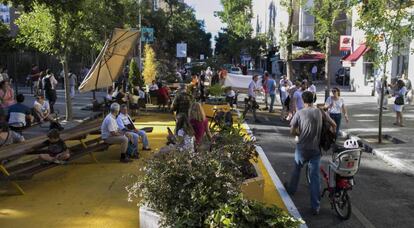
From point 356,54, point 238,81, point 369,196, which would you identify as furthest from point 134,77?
point 369,196

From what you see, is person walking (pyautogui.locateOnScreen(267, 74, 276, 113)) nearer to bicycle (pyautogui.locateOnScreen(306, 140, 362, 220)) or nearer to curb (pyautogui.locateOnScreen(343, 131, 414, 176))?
curb (pyautogui.locateOnScreen(343, 131, 414, 176))

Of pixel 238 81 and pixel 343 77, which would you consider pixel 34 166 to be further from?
pixel 343 77

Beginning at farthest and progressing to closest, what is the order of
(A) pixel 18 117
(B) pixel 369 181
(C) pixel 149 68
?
1. (C) pixel 149 68
2. (A) pixel 18 117
3. (B) pixel 369 181

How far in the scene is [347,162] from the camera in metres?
6.65

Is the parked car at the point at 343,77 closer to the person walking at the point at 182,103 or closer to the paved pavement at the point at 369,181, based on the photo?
the paved pavement at the point at 369,181

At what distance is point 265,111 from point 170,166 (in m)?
16.1

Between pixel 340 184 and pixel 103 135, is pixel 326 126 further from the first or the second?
pixel 103 135

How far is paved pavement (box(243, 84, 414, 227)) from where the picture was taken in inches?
274

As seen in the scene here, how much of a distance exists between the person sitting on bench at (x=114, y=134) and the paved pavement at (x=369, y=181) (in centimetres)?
331

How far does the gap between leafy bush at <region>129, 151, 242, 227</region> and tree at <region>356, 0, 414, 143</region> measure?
8982 millimetres

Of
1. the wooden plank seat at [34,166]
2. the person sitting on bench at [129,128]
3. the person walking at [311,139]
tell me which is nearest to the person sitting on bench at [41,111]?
the person sitting on bench at [129,128]

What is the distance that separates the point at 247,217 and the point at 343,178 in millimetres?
2983

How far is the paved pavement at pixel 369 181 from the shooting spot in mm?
6969

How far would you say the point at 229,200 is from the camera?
4.68m
